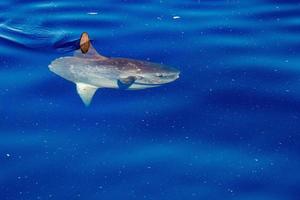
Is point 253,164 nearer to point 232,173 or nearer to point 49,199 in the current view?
point 232,173

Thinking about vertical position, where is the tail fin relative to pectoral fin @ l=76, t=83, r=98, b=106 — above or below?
above

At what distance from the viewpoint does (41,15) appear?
684cm

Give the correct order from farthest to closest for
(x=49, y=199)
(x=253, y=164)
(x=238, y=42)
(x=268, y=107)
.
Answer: (x=238, y=42), (x=268, y=107), (x=253, y=164), (x=49, y=199)

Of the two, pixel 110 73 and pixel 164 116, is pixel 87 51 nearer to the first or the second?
pixel 110 73

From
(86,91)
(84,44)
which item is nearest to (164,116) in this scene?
(86,91)

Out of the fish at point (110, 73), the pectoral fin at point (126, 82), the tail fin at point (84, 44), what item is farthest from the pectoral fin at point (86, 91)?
the tail fin at point (84, 44)

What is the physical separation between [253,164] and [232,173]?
7.8 inches

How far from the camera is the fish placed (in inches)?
193

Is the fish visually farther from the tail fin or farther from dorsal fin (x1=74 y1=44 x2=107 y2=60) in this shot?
the tail fin

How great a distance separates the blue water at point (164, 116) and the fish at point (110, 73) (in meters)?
0.08

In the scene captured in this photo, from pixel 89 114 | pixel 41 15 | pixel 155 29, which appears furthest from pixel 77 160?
pixel 41 15

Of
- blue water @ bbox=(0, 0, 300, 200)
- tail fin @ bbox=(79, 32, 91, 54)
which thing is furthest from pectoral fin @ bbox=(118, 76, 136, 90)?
tail fin @ bbox=(79, 32, 91, 54)

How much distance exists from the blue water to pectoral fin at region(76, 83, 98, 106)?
6 centimetres

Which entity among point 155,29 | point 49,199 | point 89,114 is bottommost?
point 49,199
